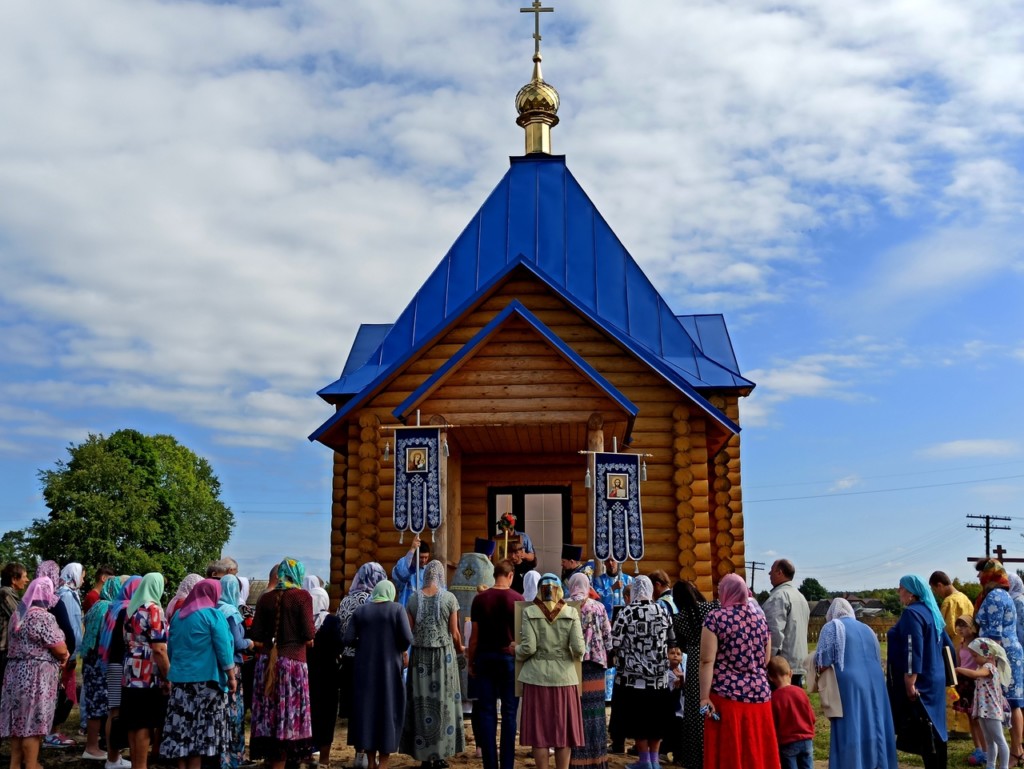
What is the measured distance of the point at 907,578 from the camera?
28.9 feet

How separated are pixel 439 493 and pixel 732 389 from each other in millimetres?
7114

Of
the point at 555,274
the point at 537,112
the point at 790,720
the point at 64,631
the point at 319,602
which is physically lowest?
the point at 790,720

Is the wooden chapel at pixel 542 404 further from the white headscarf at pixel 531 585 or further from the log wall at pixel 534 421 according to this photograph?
the white headscarf at pixel 531 585

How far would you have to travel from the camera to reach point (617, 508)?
43.8ft

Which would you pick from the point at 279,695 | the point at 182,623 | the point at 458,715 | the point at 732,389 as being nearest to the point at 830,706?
the point at 458,715

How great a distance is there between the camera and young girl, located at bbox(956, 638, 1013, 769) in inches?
367

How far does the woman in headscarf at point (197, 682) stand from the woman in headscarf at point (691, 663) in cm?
383

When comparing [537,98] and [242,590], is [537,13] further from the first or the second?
[242,590]

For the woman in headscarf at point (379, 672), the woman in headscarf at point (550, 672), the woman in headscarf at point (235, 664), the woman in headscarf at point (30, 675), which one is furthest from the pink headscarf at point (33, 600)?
the woman in headscarf at point (550, 672)

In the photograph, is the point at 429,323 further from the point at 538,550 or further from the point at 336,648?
the point at 336,648

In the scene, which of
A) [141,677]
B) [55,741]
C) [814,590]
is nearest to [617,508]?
[141,677]

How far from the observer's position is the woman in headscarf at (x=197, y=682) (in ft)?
26.5

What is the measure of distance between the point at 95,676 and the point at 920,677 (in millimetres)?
7814

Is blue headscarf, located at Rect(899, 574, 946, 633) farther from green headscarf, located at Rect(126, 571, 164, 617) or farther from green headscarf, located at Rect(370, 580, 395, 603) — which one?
green headscarf, located at Rect(126, 571, 164, 617)
